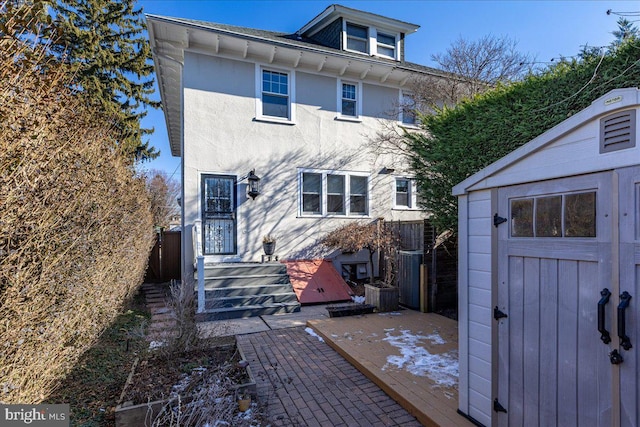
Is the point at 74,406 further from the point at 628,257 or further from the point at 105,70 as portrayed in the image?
the point at 105,70

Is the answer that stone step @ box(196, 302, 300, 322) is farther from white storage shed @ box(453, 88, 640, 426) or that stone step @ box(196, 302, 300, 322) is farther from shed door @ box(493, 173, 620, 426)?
shed door @ box(493, 173, 620, 426)

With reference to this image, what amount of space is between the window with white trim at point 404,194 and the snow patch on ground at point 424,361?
21.0 feet

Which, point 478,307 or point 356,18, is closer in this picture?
point 478,307

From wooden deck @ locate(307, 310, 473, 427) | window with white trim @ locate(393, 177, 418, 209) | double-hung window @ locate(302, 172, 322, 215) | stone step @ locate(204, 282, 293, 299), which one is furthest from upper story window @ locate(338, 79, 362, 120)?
wooden deck @ locate(307, 310, 473, 427)

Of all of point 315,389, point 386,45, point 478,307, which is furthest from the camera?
point 386,45

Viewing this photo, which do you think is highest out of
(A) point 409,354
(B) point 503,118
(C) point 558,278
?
(B) point 503,118

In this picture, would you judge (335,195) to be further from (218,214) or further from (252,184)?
(218,214)

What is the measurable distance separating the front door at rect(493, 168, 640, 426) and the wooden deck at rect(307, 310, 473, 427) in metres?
0.71

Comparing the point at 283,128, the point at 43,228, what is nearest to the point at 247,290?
the point at 283,128

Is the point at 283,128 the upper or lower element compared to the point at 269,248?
upper

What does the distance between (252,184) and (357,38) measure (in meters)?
6.37

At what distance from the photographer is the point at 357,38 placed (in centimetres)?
1111

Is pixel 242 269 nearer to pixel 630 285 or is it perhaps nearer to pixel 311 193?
pixel 311 193

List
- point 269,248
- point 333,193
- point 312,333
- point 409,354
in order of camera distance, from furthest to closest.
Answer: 1. point 333,193
2. point 269,248
3. point 312,333
4. point 409,354
